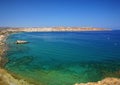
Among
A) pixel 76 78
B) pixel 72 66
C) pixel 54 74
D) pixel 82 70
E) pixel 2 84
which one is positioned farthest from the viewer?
pixel 72 66

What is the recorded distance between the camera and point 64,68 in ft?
135

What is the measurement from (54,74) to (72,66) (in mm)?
8038

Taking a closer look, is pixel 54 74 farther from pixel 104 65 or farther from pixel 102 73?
pixel 104 65

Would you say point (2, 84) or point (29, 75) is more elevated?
point (2, 84)

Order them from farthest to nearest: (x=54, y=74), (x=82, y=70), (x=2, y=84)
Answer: (x=82, y=70) < (x=54, y=74) < (x=2, y=84)

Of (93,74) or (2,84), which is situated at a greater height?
(2,84)

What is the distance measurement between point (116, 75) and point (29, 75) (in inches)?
708

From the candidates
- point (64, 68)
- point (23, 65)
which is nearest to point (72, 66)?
point (64, 68)

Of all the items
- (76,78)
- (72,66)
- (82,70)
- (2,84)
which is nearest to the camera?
(2,84)

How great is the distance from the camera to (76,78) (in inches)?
1337

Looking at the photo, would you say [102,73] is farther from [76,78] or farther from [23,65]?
[23,65]

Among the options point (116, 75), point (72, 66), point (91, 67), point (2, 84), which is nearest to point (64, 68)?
point (72, 66)

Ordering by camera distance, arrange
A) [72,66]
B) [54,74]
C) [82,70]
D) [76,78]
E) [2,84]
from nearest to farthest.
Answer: [2,84] < [76,78] < [54,74] < [82,70] < [72,66]

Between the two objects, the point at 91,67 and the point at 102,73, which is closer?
the point at 102,73
